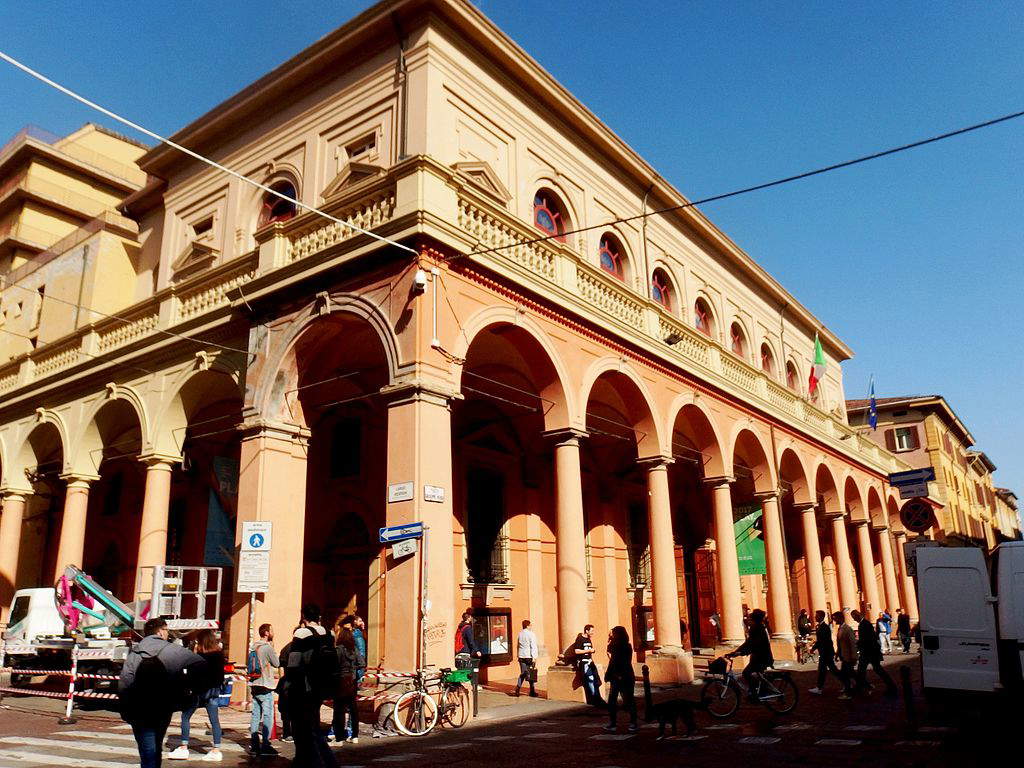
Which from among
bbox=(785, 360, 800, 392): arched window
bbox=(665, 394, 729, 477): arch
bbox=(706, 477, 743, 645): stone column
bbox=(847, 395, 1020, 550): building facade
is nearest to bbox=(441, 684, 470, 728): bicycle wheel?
bbox=(706, 477, 743, 645): stone column

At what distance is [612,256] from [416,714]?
1267 cm

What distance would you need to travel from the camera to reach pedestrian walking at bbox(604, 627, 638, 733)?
10.8 metres

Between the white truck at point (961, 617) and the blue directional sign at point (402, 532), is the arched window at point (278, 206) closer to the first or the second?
the blue directional sign at point (402, 532)

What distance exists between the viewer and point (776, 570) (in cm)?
2166

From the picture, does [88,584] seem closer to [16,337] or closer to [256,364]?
[256,364]

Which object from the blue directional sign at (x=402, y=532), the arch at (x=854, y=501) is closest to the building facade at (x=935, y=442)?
the arch at (x=854, y=501)

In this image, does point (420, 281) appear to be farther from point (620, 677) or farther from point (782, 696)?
point (782, 696)

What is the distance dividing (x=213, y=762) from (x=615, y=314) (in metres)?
11.3

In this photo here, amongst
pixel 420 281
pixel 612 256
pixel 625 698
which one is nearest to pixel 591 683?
pixel 625 698

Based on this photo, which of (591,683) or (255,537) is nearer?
(255,537)

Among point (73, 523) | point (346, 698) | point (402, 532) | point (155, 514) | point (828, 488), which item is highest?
point (828, 488)

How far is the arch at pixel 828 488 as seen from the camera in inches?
1080

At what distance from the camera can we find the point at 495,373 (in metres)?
17.4

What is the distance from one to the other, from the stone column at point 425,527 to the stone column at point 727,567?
9593 millimetres
